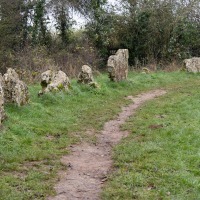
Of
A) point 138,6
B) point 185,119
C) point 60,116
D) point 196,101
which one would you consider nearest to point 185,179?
point 185,119

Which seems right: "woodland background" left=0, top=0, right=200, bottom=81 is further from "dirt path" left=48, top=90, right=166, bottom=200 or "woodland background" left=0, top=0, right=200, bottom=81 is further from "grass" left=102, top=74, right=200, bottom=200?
"dirt path" left=48, top=90, right=166, bottom=200

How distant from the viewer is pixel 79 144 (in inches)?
361

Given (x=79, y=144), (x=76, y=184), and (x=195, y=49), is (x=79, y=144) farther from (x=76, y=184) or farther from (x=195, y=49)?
(x=195, y=49)

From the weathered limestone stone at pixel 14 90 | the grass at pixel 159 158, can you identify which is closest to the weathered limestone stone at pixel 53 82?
the weathered limestone stone at pixel 14 90

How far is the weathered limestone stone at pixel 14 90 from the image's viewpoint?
11203mm

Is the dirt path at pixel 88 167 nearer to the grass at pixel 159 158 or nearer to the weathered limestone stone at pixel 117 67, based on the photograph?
the grass at pixel 159 158

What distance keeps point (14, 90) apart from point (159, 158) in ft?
17.5

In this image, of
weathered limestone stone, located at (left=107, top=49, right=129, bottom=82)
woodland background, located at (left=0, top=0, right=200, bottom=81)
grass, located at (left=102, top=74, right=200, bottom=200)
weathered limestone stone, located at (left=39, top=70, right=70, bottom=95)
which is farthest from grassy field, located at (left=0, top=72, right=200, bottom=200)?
woodland background, located at (left=0, top=0, right=200, bottom=81)

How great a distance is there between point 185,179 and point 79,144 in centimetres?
320

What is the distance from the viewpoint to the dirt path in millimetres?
6395

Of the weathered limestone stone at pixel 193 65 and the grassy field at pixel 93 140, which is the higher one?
the weathered limestone stone at pixel 193 65

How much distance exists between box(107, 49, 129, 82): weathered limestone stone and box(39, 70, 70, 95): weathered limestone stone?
330cm

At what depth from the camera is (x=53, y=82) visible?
14.0 metres

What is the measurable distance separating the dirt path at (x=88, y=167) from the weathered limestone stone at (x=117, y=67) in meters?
6.53
